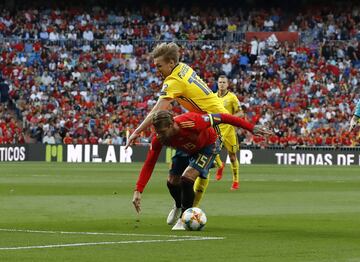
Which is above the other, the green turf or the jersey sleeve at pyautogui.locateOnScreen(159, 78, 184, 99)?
the jersey sleeve at pyautogui.locateOnScreen(159, 78, 184, 99)

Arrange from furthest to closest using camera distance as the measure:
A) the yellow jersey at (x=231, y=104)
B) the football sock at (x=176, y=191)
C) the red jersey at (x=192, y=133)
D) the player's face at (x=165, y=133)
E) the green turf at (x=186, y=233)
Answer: the yellow jersey at (x=231, y=104)
the football sock at (x=176, y=191)
the red jersey at (x=192, y=133)
the player's face at (x=165, y=133)
the green turf at (x=186, y=233)

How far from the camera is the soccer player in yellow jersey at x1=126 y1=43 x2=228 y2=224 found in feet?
45.2

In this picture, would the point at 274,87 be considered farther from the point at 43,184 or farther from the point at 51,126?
the point at 43,184

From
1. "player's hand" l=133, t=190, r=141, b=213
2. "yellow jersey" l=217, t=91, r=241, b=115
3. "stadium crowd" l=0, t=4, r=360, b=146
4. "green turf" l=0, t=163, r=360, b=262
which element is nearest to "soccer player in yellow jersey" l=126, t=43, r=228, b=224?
"green turf" l=0, t=163, r=360, b=262

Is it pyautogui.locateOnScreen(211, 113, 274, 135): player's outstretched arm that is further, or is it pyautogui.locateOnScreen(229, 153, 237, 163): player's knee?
pyautogui.locateOnScreen(229, 153, 237, 163): player's knee

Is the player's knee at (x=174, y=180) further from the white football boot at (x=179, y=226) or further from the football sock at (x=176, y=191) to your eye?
the white football boot at (x=179, y=226)

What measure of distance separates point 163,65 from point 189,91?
24.0 inches

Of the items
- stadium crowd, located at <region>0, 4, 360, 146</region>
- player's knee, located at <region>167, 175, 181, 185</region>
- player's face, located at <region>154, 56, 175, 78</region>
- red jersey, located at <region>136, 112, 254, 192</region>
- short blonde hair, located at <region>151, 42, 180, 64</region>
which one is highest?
short blonde hair, located at <region>151, 42, 180, 64</region>

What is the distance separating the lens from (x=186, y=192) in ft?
44.4

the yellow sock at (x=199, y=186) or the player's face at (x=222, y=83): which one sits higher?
the player's face at (x=222, y=83)

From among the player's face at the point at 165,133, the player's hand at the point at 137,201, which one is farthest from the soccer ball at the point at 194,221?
the player's face at the point at 165,133

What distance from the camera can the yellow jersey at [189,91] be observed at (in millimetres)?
14031

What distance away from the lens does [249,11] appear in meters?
58.8

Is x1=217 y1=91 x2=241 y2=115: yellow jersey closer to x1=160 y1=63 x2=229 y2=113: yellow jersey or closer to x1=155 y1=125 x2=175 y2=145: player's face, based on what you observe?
x1=160 y1=63 x2=229 y2=113: yellow jersey
